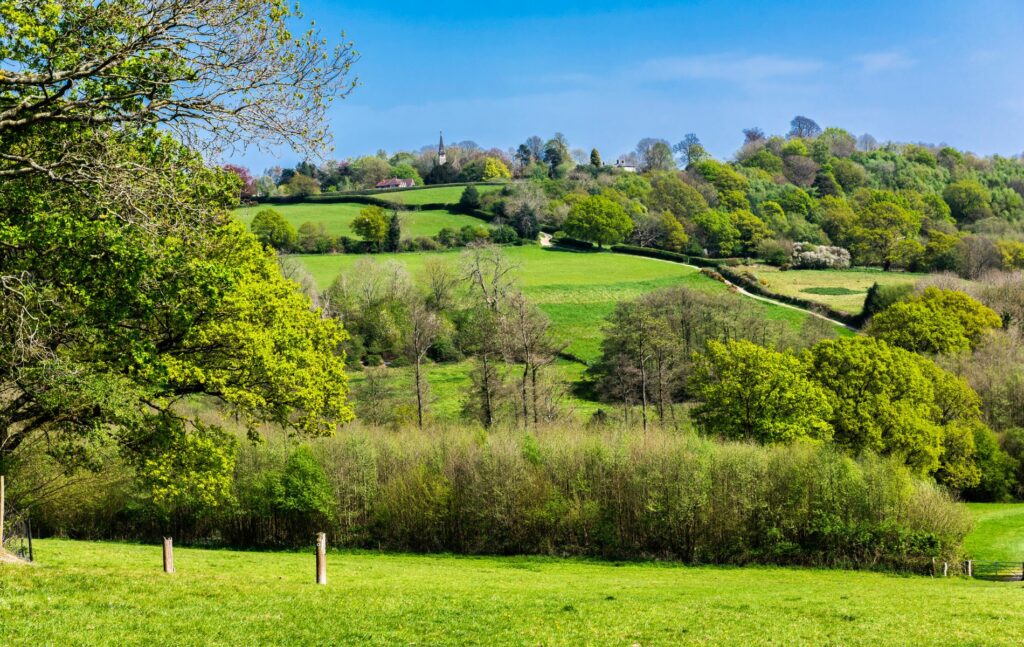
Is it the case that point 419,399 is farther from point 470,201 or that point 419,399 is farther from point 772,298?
point 470,201

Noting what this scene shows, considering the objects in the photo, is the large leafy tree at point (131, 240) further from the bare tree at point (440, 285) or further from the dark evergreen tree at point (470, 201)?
the dark evergreen tree at point (470, 201)

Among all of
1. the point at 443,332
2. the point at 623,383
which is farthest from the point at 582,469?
the point at 443,332

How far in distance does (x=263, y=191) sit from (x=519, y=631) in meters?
155

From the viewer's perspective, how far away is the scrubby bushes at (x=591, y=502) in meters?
48.7

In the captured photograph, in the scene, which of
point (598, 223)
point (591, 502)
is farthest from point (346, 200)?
point (591, 502)

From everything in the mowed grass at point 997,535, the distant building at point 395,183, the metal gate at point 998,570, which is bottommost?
the mowed grass at point 997,535

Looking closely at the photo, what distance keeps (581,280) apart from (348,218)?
1668 inches

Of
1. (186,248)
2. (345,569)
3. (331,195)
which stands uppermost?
(331,195)

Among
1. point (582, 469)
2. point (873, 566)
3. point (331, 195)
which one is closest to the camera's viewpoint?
point (873, 566)

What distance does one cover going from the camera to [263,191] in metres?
162

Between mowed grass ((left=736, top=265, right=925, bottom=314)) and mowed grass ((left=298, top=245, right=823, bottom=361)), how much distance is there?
7.83 meters

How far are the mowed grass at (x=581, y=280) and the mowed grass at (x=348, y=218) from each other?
466 inches

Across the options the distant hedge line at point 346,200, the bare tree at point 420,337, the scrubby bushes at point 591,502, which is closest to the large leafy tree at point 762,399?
the scrubby bushes at point 591,502

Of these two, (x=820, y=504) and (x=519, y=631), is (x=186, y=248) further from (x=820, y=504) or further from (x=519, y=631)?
(x=820, y=504)
